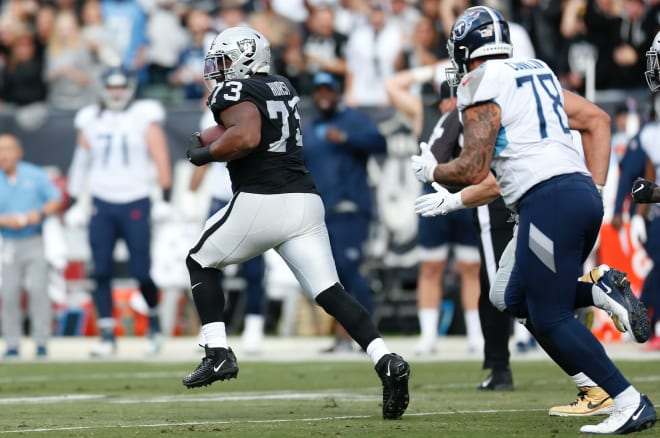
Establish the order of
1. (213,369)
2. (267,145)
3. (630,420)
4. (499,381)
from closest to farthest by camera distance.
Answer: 1. (630,420)
2. (213,369)
3. (267,145)
4. (499,381)

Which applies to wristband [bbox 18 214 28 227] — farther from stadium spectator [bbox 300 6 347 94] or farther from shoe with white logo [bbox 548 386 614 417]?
shoe with white logo [bbox 548 386 614 417]

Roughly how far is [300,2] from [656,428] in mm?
12489

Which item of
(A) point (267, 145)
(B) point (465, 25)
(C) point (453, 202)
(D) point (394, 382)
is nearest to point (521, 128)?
(B) point (465, 25)

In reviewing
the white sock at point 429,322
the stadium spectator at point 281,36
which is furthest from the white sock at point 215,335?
the stadium spectator at point 281,36

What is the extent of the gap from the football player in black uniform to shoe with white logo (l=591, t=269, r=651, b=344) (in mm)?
1150

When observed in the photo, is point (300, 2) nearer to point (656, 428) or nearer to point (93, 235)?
point (93, 235)

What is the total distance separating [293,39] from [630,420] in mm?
11138

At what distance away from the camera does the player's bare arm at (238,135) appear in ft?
22.6

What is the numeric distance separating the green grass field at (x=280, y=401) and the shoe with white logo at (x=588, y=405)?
10 centimetres

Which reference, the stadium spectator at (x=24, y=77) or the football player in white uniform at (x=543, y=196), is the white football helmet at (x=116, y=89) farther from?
the football player in white uniform at (x=543, y=196)

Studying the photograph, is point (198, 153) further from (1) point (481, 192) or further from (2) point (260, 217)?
(1) point (481, 192)

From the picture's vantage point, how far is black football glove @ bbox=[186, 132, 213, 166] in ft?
22.8

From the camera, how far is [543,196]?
19.7 ft

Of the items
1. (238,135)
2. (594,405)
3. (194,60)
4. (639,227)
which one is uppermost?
(238,135)
